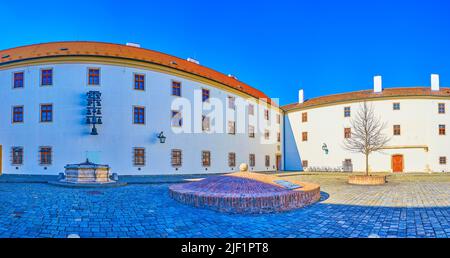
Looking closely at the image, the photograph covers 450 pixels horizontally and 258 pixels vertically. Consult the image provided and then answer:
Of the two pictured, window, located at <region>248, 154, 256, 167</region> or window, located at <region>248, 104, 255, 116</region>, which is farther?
window, located at <region>248, 104, 255, 116</region>

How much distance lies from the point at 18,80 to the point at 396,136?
118ft

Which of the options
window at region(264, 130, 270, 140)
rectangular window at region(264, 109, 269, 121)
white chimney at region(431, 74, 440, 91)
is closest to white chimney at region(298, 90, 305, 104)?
rectangular window at region(264, 109, 269, 121)

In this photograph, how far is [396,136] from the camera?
29.6 m

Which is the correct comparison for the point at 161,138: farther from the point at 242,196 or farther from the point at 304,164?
the point at 304,164

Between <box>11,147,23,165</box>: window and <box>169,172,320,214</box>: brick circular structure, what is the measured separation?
1753 centimetres

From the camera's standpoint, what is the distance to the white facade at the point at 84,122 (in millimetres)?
20203

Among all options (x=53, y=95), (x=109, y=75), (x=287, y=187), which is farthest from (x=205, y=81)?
(x=287, y=187)

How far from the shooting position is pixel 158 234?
514cm

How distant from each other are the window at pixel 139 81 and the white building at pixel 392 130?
70.8 ft

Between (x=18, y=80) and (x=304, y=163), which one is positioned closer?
(x=18, y=80)

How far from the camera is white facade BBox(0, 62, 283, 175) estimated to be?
20.2 metres

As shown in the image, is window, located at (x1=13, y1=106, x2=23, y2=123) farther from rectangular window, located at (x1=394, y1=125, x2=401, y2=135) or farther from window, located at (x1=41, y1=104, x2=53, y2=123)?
rectangular window, located at (x1=394, y1=125, x2=401, y2=135)

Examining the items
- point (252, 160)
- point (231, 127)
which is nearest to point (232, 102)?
point (231, 127)
